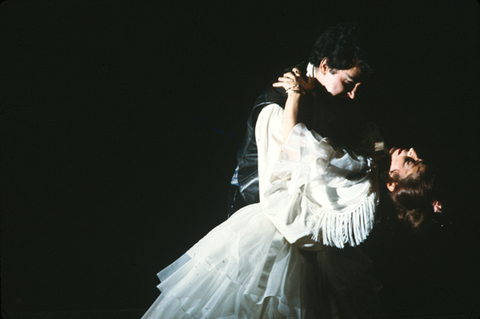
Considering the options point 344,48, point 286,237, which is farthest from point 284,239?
point 344,48

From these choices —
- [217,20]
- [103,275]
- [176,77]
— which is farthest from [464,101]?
[103,275]

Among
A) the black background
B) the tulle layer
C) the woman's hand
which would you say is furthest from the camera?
the black background

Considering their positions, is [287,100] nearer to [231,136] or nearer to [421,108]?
[231,136]

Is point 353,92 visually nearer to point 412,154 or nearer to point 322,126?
point 322,126

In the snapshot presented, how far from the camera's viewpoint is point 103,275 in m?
1.20

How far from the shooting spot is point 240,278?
2.75 feet

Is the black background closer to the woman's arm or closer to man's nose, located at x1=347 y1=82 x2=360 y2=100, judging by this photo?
man's nose, located at x1=347 y1=82 x2=360 y2=100

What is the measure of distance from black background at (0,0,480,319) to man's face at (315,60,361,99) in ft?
0.24

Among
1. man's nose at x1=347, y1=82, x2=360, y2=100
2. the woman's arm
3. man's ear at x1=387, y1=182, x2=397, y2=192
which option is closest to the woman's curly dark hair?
man's ear at x1=387, y1=182, x2=397, y2=192

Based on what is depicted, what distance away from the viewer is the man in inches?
37.0

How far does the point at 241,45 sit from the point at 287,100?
0.34m

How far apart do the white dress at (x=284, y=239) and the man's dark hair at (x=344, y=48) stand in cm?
26

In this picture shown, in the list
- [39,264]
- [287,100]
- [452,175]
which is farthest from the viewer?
[39,264]

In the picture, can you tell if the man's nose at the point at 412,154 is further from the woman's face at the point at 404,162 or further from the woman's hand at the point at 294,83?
the woman's hand at the point at 294,83
